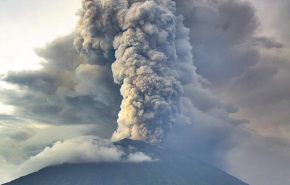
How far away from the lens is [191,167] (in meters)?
58.2

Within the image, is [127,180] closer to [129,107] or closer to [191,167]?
[191,167]

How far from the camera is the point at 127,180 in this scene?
162 feet

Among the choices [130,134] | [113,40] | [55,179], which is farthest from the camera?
[55,179]

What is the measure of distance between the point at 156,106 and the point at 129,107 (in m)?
3.84

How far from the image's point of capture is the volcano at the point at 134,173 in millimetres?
49125

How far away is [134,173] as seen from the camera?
5222 cm

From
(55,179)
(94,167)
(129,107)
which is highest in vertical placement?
(129,107)

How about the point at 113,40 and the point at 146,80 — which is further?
the point at 113,40

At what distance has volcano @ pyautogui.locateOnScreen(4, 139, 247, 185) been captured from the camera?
49125 mm

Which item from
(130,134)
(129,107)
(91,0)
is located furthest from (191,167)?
(91,0)

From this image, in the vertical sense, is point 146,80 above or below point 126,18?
below

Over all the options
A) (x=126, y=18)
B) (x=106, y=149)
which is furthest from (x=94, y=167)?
(x=126, y=18)

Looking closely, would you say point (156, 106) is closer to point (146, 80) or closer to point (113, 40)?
point (146, 80)

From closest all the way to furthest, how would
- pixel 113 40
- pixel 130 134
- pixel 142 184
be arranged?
pixel 130 134, pixel 113 40, pixel 142 184
